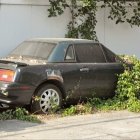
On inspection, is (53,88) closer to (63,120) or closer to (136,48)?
(63,120)

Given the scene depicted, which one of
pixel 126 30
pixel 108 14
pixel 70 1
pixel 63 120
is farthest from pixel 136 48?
pixel 63 120

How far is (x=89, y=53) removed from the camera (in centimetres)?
1102

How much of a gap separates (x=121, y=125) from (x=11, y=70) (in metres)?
2.41

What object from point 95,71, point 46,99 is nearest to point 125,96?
point 95,71

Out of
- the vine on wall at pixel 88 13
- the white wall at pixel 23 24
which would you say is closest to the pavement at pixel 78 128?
the white wall at pixel 23 24

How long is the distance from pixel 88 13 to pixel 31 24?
2114mm

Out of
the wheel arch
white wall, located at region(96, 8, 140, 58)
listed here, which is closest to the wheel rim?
the wheel arch

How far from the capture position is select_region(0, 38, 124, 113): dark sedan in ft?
31.6

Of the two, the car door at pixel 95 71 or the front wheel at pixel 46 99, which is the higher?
the car door at pixel 95 71

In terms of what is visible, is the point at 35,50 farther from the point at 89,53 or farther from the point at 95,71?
the point at 95,71

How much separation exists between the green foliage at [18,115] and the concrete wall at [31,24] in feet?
12.8

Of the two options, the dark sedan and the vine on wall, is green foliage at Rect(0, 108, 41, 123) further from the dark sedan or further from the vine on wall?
the vine on wall

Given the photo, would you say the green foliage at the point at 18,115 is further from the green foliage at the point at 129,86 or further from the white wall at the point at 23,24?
the white wall at the point at 23,24

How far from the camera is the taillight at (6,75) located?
9645mm
